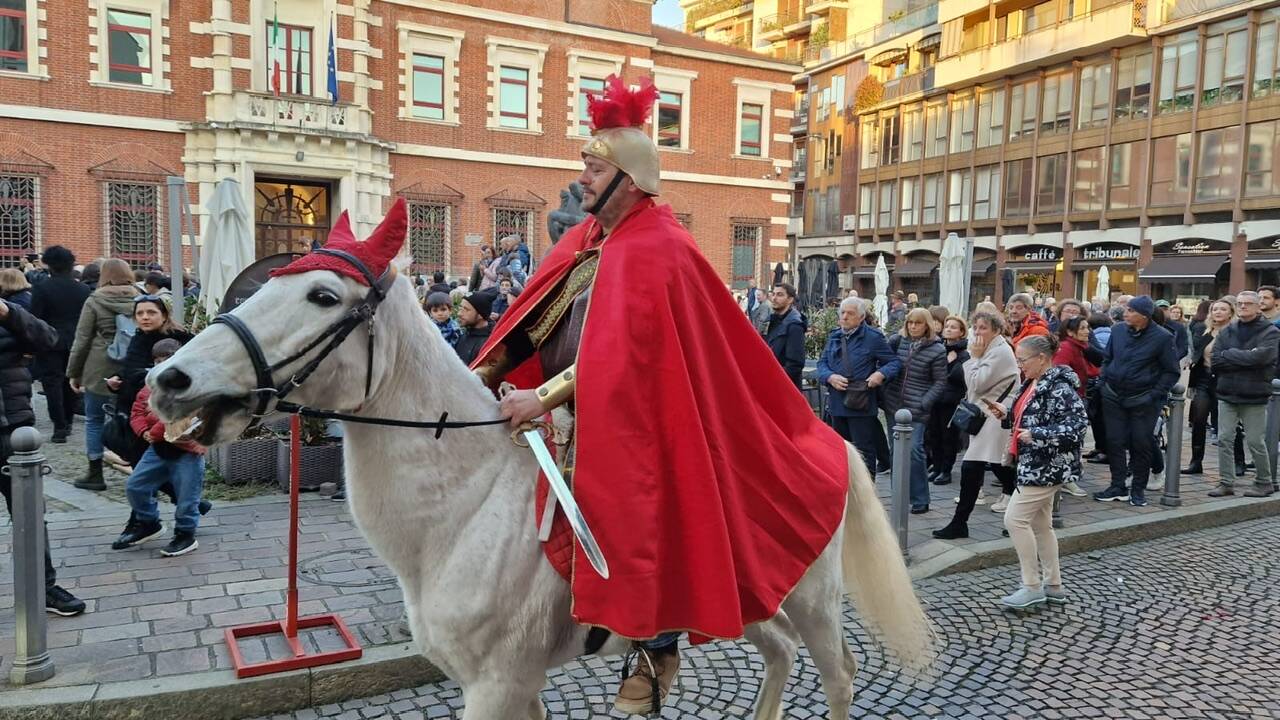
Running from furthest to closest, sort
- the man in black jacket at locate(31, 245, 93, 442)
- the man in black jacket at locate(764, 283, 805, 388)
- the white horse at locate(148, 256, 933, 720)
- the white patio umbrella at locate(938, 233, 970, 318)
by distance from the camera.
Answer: the white patio umbrella at locate(938, 233, 970, 318) → the man in black jacket at locate(31, 245, 93, 442) → the man in black jacket at locate(764, 283, 805, 388) → the white horse at locate(148, 256, 933, 720)

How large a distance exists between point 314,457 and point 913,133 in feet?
143

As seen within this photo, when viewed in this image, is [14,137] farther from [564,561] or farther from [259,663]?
[564,561]

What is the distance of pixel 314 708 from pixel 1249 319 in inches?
398

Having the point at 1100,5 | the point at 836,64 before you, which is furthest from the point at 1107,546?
the point at 836,64

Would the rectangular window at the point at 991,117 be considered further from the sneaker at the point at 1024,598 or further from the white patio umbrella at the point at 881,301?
the sneaker at the point at 1024,598

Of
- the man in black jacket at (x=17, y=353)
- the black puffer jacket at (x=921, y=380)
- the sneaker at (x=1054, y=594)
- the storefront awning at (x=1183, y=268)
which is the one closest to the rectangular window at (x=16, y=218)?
the man in black jacket at (x=17, y=353)

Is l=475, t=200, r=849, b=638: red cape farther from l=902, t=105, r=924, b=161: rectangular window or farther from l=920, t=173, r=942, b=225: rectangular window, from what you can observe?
l=902, t=105, r=924, b=161: rectangular window

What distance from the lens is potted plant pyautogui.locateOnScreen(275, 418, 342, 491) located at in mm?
8124

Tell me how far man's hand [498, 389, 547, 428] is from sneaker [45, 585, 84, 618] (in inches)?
153

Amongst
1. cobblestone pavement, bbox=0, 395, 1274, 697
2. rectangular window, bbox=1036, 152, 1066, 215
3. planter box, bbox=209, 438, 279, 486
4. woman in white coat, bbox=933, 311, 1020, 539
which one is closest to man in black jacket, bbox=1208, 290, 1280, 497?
cobblestone pavement, bbox=0, 395, 1274, 697

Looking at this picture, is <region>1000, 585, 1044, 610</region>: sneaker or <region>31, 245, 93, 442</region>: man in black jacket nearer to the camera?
<region>1000, 585, 1044, 610</region>: sneaker

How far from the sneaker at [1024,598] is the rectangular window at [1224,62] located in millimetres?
33142

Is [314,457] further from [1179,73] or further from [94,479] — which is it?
[1179,73]

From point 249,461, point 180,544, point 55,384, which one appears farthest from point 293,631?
point 55,384
